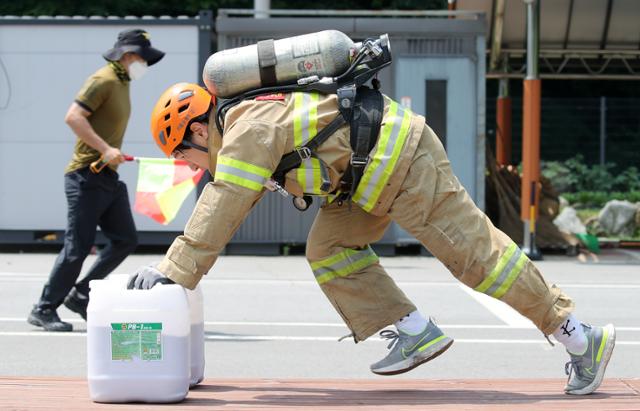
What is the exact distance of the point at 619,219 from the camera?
62.9 feet

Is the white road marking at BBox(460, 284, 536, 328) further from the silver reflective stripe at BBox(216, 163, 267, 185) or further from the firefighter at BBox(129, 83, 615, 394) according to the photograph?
the silver reflective stripe at BBox(216, 163, 267, 185)

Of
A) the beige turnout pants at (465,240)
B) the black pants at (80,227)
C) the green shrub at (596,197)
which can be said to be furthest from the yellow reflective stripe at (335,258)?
the green shrub at (596,197)

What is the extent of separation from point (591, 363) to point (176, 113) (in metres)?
2.07

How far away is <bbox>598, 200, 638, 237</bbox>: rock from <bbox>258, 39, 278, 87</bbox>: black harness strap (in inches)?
604

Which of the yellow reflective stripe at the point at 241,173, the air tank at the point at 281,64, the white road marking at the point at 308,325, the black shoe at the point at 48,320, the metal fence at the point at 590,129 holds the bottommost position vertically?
the metal fence at the point at 590,129

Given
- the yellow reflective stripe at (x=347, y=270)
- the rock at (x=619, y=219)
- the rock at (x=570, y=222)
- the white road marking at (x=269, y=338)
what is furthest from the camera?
the rock at (x=619, y=219)

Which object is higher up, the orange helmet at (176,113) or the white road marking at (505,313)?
the orange helmet at (176,113)

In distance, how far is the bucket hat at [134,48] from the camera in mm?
7742

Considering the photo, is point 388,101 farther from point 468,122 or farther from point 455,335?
point 468,122

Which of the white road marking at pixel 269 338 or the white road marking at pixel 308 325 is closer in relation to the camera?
the white road marking at pixel 269 338

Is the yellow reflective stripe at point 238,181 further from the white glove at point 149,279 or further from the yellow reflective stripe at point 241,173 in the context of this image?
the white glove at point 149,279

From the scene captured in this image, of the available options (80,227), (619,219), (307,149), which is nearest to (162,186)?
(80,227)

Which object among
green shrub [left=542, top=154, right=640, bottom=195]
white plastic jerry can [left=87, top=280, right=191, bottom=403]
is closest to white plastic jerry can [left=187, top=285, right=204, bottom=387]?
white plastic jerry can [left=87, top=280, right=191, bottom=403]

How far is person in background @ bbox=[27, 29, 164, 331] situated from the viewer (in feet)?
24.6
